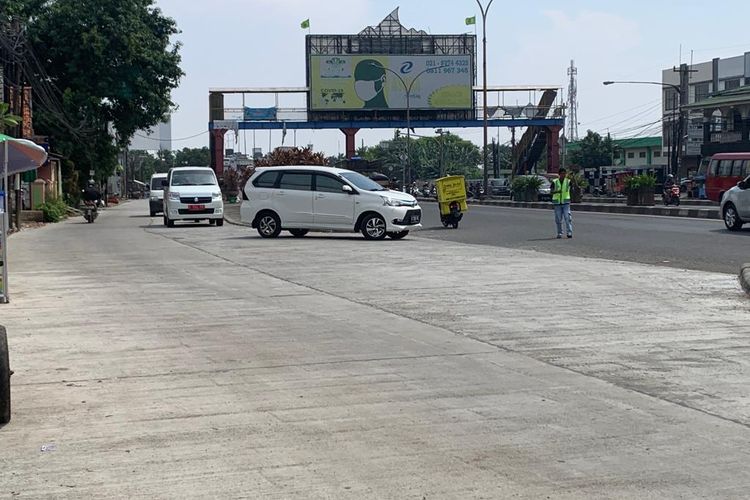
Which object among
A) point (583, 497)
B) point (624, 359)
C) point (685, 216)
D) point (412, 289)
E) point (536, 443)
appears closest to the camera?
point (583, 497)

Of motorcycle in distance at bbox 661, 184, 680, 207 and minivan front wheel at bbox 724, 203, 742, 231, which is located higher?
motorcycle in distance at bbox 661, 184, 680, 207

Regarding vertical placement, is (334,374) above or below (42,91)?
below

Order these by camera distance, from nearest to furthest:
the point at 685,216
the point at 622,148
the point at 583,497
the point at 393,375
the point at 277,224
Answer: the point at 583,497 → the point at 393,375 → the point at 277,224 → the point at 685,216 → the point at 622,148

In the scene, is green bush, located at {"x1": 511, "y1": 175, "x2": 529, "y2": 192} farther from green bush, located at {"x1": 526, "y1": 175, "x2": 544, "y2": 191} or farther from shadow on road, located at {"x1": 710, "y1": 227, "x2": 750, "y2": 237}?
shadow on road, located at {"x1": 710, "y1": 227, "x2": 750, "y2": 237}

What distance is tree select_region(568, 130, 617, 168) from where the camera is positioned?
116 m

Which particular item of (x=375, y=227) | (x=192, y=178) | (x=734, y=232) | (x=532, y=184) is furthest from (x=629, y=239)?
(x=532, y=184)

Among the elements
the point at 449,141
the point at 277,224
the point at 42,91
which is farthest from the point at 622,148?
the point at 277,224

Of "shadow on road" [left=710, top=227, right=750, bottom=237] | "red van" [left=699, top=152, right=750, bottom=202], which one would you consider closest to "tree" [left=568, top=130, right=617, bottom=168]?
"red van" [left=699, top=152, right=750, bottom=202]

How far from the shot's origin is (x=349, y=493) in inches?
200

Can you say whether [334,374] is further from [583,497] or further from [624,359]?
[583,497]

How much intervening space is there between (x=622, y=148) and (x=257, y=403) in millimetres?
109613

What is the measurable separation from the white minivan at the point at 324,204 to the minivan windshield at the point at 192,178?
951 cm

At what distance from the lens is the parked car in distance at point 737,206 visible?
25.5 m

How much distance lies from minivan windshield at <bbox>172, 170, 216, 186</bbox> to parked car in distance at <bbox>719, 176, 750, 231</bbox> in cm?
1702
